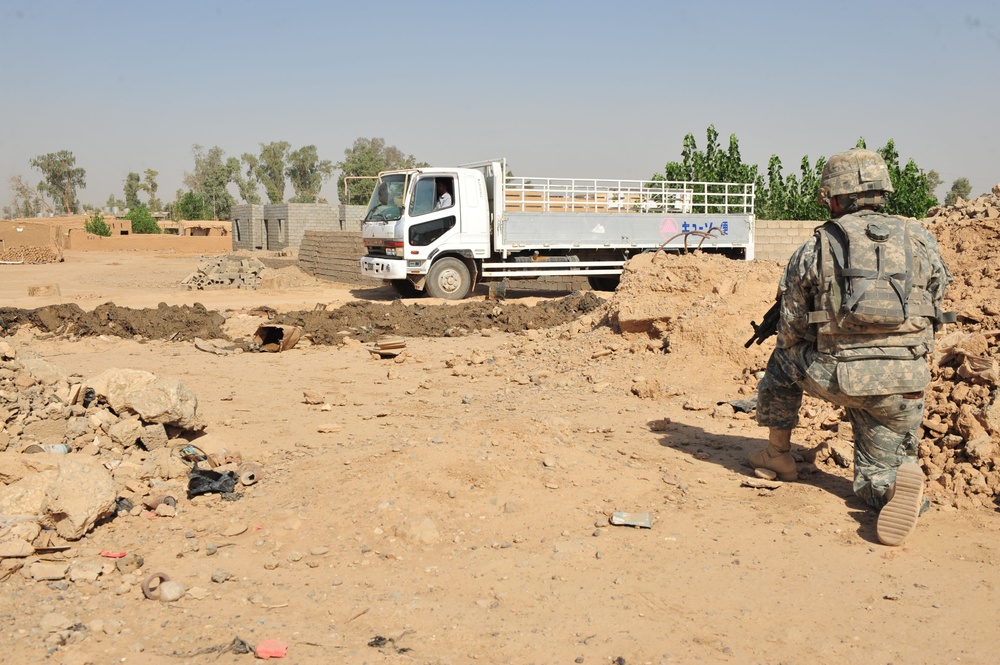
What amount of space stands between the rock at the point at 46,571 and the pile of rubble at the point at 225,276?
49.4 feet

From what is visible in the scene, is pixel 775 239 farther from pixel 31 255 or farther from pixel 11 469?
pixel 31 255

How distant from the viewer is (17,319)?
11164mm

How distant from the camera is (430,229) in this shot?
50.5 ft

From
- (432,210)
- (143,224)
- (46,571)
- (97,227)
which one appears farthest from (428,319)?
(143,224)

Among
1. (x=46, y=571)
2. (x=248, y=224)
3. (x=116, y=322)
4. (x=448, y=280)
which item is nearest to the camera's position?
(x=46, y=571)

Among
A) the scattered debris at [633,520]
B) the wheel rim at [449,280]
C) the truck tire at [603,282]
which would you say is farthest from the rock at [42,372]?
the truck tire at [603,282]

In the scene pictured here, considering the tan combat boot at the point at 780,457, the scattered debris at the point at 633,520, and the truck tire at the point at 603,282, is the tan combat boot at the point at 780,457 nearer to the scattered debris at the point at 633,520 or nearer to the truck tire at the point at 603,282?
the scattered debris at the point at 633,520

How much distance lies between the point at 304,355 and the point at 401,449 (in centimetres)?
498

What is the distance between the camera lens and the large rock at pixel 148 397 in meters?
5.27

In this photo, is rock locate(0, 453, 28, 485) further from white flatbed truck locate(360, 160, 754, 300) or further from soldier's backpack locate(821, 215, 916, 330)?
white flatbed truck locate(360, 160, 754, 300)

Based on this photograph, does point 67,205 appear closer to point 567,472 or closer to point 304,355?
point 304,355

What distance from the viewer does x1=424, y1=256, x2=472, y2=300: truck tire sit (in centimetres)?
1565

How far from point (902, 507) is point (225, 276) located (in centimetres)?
1647

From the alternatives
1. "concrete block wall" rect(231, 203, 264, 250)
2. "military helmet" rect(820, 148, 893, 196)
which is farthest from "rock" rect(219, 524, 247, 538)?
"concrete block wall" rect(231, 203, 264, 250)
